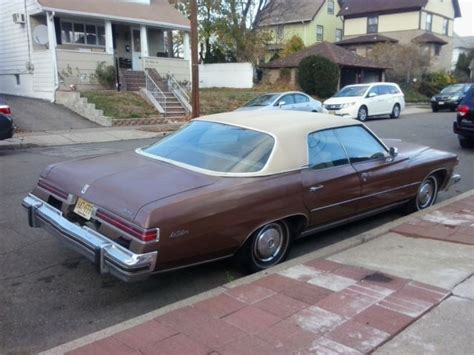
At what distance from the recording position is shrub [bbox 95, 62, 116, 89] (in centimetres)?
2117

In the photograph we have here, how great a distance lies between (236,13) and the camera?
3400 cm

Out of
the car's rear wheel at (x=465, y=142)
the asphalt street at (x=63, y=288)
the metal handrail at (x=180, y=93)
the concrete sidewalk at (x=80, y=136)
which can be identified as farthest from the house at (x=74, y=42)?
the asphalt street at (x=63, y=288)

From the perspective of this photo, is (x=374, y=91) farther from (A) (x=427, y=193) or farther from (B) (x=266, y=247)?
(B) (x=266, y=247)

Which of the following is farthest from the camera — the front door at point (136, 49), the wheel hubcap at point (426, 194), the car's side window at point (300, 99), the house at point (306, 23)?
the house at point (306, 23)

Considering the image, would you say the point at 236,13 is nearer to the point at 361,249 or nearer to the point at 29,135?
the point at 29,135

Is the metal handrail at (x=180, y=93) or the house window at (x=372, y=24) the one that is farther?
the house window at (x=372, y=24)

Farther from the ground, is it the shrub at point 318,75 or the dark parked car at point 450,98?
the shrub at point 318,75

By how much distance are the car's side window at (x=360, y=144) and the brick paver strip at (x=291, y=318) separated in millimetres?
1657

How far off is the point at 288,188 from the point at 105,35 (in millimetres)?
20732

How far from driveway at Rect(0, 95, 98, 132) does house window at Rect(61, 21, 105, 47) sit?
13.4 feet

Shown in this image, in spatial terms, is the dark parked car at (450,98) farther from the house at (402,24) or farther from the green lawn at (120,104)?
the green lawn at (120,104)

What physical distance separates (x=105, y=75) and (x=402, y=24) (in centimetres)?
3359

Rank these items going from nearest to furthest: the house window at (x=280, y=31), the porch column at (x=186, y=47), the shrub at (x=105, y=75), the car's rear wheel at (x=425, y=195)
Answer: the car's rear wheel at (x=425, y=195)
the shrub at (x=105, y=75)
the porch column at (x=186, y=47)
the house window at (x=280, y=31)

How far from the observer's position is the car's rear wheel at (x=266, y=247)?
13.5 feet
